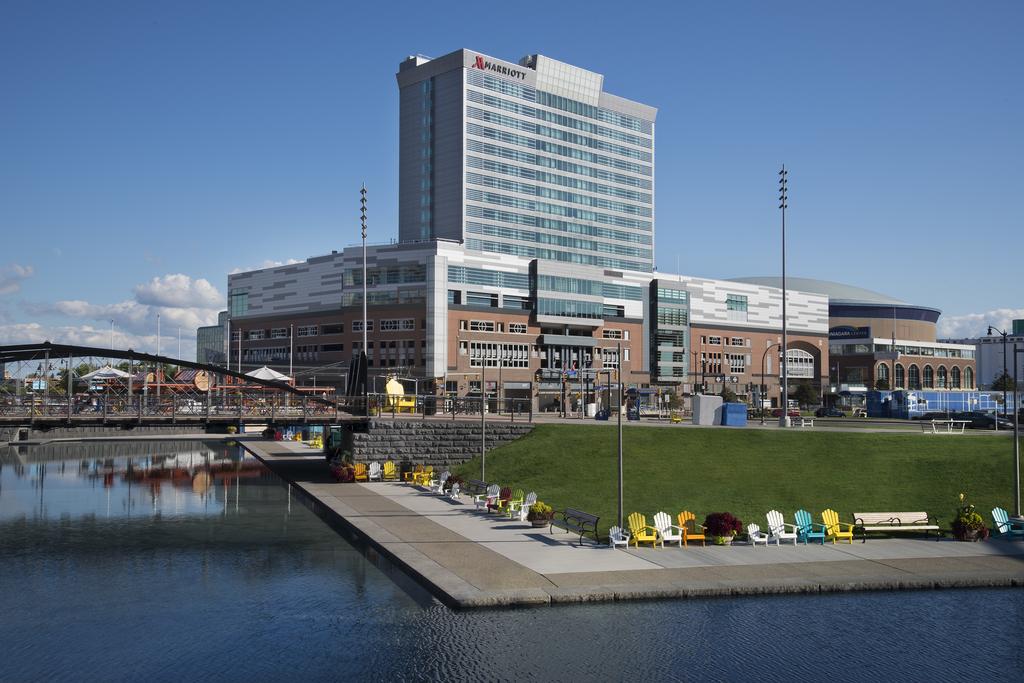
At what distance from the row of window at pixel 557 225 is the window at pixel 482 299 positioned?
16.2 metres

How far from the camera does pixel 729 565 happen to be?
83.9ft

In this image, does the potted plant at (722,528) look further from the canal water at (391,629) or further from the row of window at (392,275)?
the row of window at (392,275)

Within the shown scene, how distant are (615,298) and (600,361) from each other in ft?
36.1

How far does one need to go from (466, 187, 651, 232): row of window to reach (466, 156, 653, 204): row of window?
375 cm

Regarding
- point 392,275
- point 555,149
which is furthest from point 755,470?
point 555,149

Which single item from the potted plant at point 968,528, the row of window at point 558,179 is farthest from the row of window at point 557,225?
the potted plant at point 968,528

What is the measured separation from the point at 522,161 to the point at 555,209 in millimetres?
9867

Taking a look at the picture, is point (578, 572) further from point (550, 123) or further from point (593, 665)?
point (550, 123)

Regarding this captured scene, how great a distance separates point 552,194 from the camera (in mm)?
140625

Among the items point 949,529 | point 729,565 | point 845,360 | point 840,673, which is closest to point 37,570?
point 729,565

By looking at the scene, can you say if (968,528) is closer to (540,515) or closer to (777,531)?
(777,531)

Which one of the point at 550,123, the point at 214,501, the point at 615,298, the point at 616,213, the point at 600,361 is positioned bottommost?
the point at 214,501

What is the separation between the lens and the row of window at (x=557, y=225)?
12975cm

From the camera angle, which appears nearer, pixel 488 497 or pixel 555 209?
pixel 488 497
